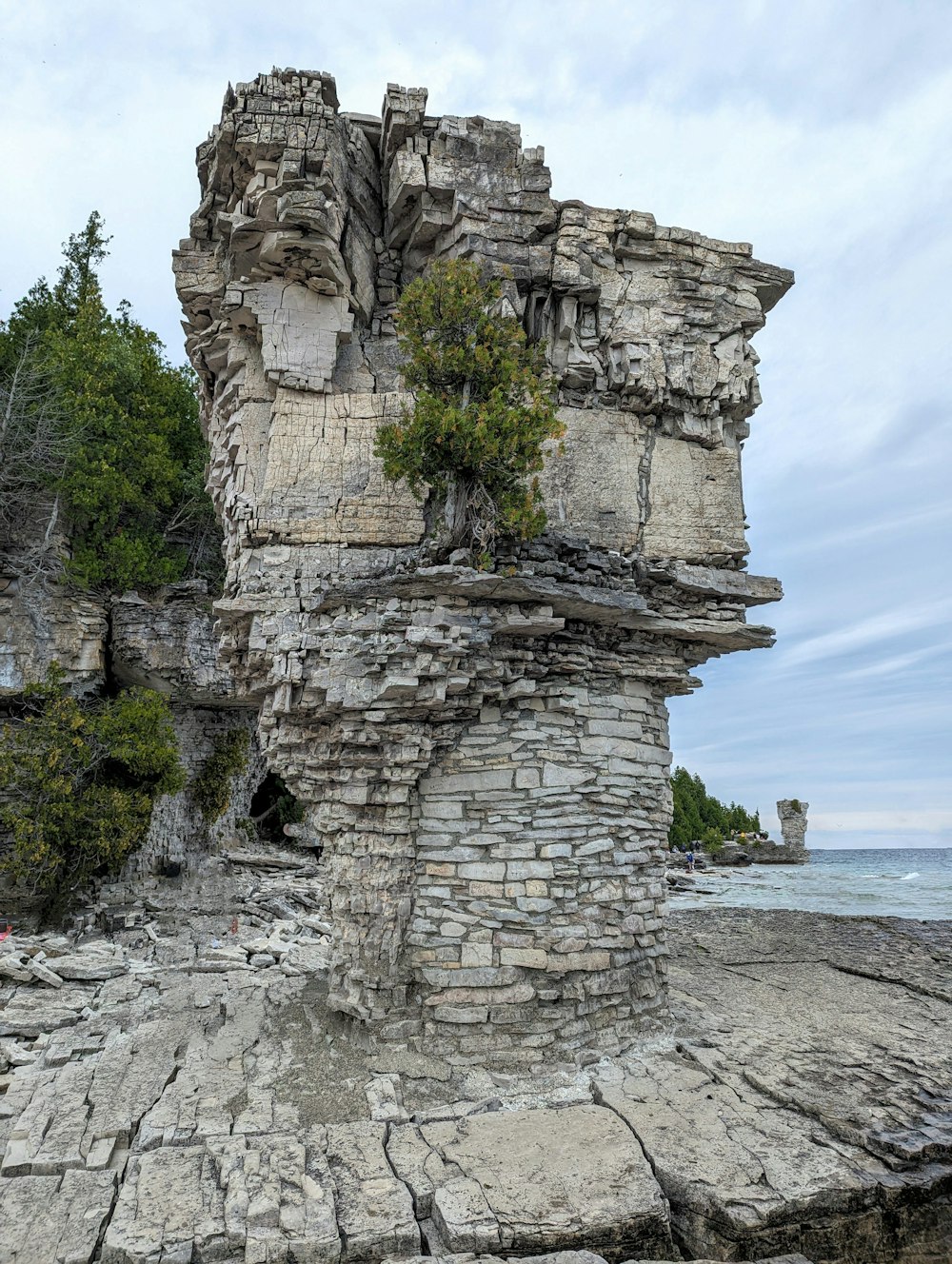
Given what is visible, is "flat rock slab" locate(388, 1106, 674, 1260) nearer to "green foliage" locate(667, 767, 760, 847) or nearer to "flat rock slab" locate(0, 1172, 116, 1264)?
"flat rock slab" locate(0, 1172, 116, 1264)

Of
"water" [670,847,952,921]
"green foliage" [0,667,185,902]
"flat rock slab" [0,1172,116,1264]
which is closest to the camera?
"flat rock slab" [0,1172,116,1264]

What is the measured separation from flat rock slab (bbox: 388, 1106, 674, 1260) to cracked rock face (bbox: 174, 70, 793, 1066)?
109cm

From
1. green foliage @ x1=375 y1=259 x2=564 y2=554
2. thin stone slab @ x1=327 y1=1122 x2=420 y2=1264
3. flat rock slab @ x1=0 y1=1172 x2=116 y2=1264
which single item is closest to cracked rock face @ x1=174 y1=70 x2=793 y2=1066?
green foliage @ x1=375 y1=259 x2=564 y2=554

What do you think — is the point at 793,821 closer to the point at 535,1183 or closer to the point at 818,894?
the point at 818,894

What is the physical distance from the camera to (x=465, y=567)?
6.64 metres

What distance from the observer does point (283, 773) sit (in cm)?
746

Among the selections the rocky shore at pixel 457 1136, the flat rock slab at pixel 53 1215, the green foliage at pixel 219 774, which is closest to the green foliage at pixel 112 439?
the green foliage at pixel 219 774

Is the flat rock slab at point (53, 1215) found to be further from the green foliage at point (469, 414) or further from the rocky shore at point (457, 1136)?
the green foliage at point (469, 414)

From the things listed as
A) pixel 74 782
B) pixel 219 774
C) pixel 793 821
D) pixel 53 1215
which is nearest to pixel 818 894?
pixel 793 821

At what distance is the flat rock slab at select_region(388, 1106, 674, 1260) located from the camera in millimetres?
4430

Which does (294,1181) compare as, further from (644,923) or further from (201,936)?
(201,936)

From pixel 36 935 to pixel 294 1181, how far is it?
33.3ft

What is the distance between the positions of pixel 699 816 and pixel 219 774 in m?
27.7

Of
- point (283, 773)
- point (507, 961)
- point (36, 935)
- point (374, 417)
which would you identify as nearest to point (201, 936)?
point (36, 935)
